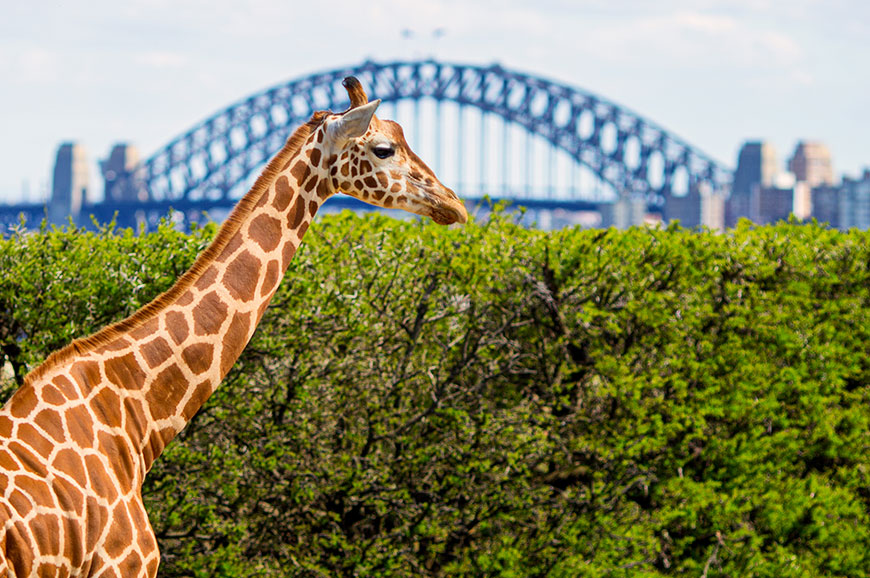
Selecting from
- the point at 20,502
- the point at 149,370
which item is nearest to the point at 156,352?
the point at 149,370

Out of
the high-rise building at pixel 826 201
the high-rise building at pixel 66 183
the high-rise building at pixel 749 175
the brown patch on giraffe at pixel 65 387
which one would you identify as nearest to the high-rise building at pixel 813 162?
the high-rise building at pixel 749 175

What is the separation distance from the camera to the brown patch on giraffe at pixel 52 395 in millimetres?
4359

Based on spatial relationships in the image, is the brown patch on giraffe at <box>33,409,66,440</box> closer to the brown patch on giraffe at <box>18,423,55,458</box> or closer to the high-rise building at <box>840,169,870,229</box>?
the brown patch on giraffe at <box>18,423,55,458</box>

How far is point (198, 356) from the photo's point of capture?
182 inches

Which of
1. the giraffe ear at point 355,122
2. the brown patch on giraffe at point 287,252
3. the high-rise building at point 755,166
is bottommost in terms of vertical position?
the brown patch on giraffe at point 287,252

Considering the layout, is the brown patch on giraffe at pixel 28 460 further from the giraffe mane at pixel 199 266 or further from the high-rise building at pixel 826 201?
the high-rise building at pixel 826 201

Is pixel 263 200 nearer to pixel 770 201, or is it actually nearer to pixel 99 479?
pixel 99 479

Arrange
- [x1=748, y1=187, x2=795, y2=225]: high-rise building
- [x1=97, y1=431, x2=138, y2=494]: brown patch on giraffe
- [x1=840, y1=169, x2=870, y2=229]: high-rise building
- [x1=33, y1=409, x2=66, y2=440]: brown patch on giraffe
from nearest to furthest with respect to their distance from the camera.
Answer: [x1=33, y1=409, x2=66, y2=440]: brown patch on giraffe → [x1=97, y1=431, x2=138, y2=494]: brown patch on giraffe → [x1=748, y1=187, x2=795, y2=225]: high-rise building → [x1=840, y1=169, x2=870, y2=229]: high-rise building

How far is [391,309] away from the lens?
823 cm

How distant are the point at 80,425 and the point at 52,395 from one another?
6.5 inches

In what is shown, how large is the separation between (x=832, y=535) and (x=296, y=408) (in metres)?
4.79

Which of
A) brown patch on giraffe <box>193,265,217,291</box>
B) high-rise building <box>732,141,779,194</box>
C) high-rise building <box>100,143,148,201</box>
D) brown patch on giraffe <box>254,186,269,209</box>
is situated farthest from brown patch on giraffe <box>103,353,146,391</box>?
high-rise building <box>732,141,779,194</box>

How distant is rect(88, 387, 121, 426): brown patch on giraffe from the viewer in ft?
14.5

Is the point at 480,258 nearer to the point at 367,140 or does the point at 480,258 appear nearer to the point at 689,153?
the point at 367,140
